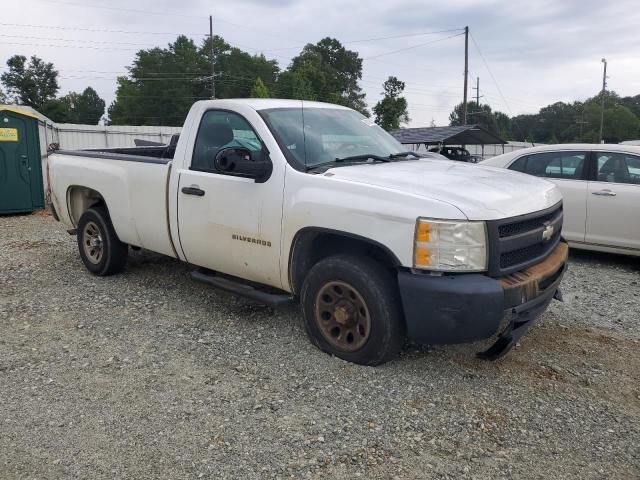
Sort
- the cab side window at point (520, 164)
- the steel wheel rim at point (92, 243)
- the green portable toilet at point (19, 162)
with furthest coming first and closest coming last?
the green portable toilet at point (19, 162)
the cab side window at point (520, 164)
the steel wheel rim at point (92, 243)

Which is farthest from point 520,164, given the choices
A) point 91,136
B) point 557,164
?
point 91,136

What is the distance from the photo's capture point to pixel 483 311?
3.30 metres

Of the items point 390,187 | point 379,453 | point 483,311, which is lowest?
point 379,453

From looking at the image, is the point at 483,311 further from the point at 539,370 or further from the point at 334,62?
the point at 334,62

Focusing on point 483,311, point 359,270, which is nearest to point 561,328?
point 483,311

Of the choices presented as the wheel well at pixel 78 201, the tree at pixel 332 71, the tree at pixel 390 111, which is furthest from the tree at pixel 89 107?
the wheel well at pixel 78 201

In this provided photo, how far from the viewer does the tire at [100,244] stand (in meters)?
5.96

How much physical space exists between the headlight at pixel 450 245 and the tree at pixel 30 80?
91234 millimetres

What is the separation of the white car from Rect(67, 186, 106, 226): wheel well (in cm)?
577

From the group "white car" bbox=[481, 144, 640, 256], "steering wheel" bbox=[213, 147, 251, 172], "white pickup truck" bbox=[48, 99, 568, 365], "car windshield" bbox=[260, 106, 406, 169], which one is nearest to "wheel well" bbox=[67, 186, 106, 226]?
"white pickup truck" bbox=[48, 99, 568, 365]

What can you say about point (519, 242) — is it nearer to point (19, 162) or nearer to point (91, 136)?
point (19, 162)

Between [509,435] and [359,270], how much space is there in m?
1.33

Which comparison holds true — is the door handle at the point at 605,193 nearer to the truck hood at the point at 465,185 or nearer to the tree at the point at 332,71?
the truck hood at the point at 465,185

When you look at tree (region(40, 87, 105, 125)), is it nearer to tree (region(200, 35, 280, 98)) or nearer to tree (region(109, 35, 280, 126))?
tree (region(109, 35, 280, 126))
